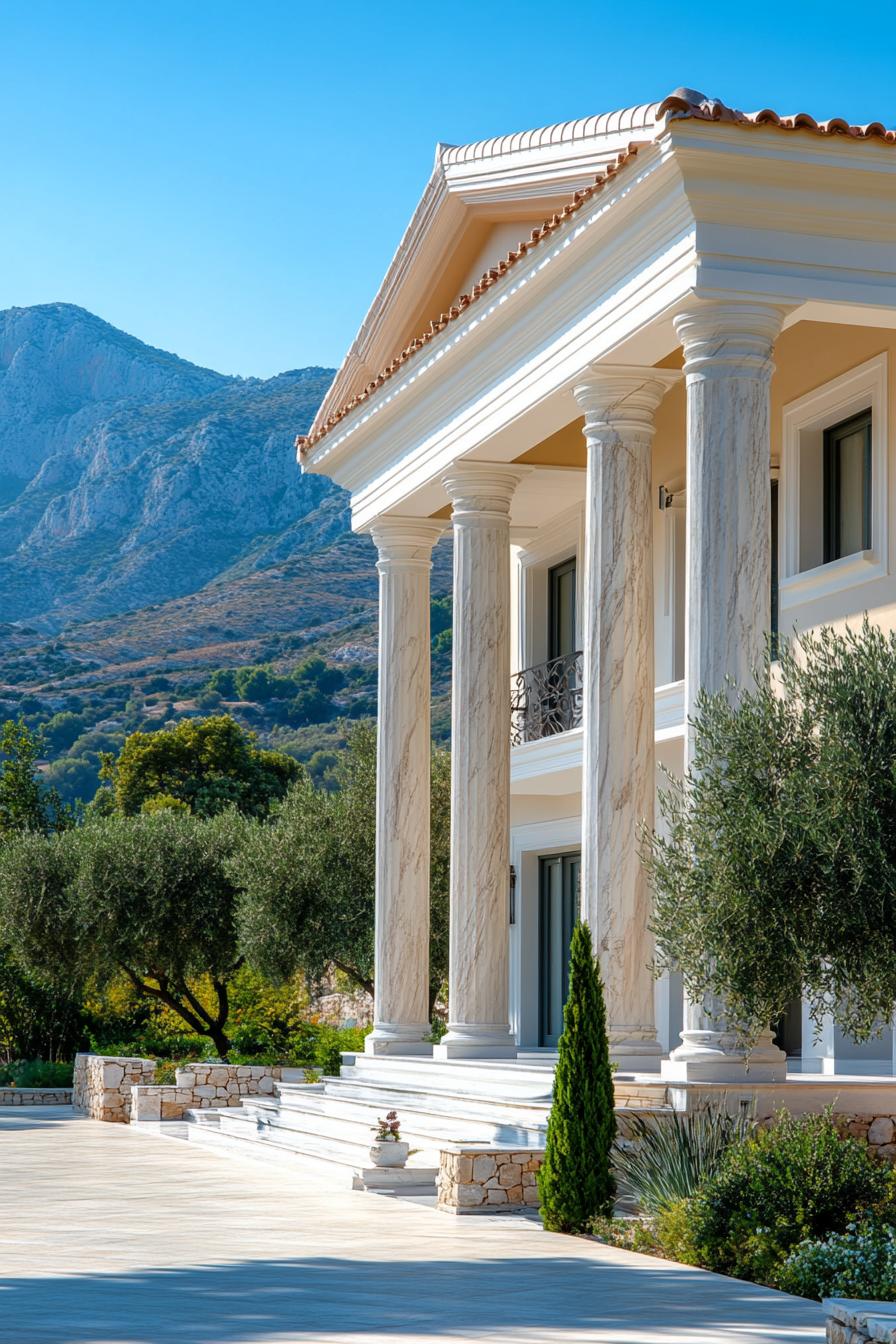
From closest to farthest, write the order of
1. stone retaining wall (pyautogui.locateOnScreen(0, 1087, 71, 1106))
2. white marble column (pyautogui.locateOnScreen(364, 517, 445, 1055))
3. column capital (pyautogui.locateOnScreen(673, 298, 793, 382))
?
column capital (pyautogui.locateOnScreen(673, 298, 793, 382)), white marble column (pyautogui.locateOnScreen(364, 517, 445, 1055)), stone retaining wall (pyautogui.locateOnScreen(0, 1087, 71, 1106))

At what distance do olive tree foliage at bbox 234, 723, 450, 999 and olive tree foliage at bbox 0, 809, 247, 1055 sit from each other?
5.83 feet

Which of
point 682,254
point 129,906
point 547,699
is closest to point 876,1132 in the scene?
point 682,254

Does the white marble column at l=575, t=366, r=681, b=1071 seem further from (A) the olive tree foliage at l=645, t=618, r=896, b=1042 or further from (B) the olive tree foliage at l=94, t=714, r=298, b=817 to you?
(B) the olive tree foliage at l=94, t=714, r=298, b=817

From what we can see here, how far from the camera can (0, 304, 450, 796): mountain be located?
83562 mm

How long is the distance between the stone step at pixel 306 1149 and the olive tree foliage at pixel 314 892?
2915 mm

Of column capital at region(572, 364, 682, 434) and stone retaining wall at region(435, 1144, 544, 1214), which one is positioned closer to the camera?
stone retaining wall at region(435, 1144, 544, 1214)

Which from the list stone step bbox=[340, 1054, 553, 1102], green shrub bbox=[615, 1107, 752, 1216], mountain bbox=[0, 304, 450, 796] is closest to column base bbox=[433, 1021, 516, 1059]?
stone step bbox=[340, 1054, 553, 1102]

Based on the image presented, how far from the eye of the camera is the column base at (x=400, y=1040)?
21641 mm

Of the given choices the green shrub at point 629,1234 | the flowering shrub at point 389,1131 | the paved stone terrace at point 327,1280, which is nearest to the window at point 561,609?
the flowering shrub at point 389,1131

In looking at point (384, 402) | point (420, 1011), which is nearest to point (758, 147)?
point (384, 402)

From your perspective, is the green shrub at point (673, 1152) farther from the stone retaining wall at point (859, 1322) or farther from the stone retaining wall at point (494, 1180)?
the stone retaining wall at point (859, 1322)

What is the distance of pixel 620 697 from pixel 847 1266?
6.64 meters

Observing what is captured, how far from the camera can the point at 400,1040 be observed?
71.1ft

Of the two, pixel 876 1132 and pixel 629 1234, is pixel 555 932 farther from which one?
pixel 629 1234
